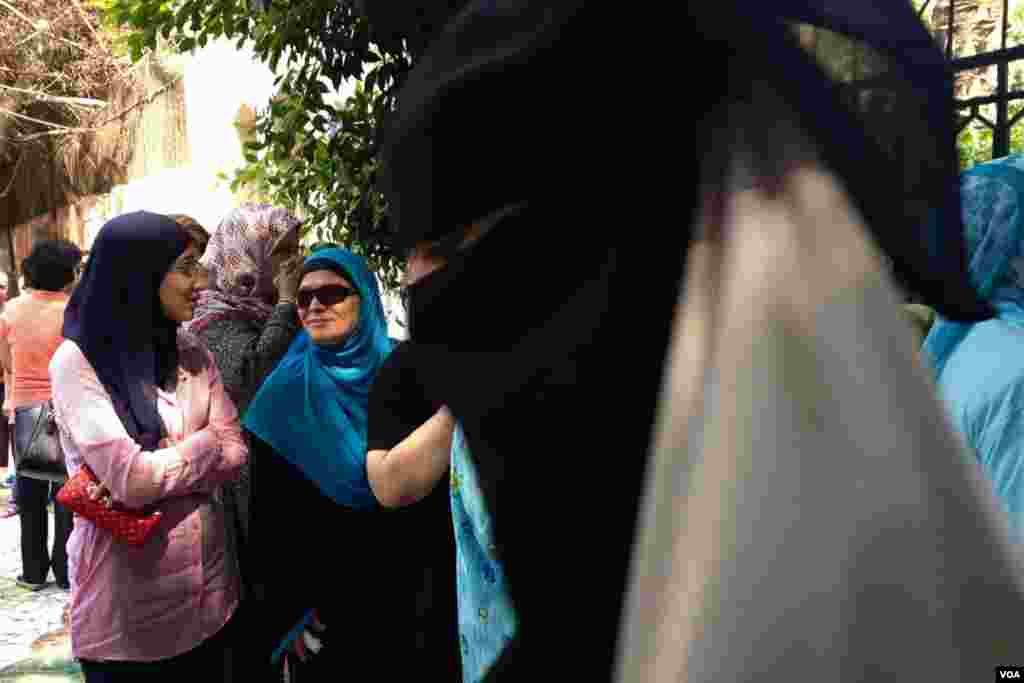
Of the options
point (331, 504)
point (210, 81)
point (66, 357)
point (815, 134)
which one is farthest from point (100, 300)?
point (210, 81)

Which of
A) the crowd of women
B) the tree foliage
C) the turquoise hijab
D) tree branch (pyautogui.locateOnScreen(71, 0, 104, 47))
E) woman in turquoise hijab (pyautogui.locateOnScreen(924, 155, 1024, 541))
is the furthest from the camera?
tree branch (pyautogui.locateOnScreen(71, 0, 104, 47))

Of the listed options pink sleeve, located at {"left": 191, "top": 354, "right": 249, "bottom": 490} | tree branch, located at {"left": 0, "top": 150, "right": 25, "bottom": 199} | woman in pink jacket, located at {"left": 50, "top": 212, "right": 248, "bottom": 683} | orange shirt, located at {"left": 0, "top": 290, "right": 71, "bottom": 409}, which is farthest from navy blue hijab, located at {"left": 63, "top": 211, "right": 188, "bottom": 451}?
tree branch, located at {"left": 0, "top": 150, "right": 25, "bottom": 199}

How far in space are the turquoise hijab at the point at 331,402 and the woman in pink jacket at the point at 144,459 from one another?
9.5 inches

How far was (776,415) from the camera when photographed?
61 cm

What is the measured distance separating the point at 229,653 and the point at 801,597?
242 cm

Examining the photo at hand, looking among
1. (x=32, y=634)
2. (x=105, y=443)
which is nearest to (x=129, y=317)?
(x=105, y=443)

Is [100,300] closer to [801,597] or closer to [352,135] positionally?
[352,135]

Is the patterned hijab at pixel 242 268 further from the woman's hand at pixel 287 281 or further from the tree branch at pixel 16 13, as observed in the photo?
the tree branch at pixel 16 13

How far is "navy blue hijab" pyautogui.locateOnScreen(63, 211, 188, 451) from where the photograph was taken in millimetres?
2555

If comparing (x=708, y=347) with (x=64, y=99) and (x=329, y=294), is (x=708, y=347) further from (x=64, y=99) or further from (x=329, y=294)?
(x=64, y=99)

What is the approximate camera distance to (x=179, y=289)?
107 inches

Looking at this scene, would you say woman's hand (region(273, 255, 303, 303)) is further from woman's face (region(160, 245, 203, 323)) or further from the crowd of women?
the crowd of women

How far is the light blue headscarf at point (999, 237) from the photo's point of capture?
1.65 meters

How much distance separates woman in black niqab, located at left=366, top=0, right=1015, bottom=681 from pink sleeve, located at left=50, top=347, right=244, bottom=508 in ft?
6.15
